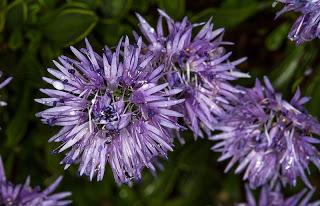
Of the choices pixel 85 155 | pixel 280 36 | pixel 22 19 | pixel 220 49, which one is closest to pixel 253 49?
pixel 280 36

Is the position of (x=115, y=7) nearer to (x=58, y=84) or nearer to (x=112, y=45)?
(x=112, y=45)

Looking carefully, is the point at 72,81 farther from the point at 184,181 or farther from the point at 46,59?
the point at 184,181

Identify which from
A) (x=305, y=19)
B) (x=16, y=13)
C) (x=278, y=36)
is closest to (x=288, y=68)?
(x=278, y=36)

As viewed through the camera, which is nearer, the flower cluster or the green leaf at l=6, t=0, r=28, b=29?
the flower cluster

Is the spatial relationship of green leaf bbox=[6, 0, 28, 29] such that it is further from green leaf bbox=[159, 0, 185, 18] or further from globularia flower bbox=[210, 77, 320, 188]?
globularia flower bbox=[210, 77, 320, 188]

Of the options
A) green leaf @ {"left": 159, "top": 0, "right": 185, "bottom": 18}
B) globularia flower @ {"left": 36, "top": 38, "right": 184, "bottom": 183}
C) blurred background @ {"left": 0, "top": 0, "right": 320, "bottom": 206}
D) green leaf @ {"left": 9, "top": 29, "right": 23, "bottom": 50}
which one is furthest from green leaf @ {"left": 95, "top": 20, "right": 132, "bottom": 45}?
globularia flower @ {"left": 36, "top": 38, "right": 184, "bottom": 183}

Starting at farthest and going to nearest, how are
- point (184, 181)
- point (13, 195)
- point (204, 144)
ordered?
1. point (184, 181)
2. point (204, 144)
3. point (13, 195)

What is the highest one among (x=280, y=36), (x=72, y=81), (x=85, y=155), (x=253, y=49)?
(x=253, y=49)
